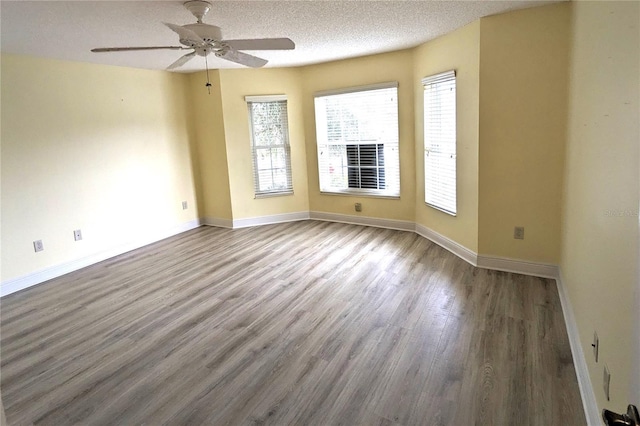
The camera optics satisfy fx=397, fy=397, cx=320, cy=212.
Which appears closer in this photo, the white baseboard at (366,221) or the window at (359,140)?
the window at (359,140)

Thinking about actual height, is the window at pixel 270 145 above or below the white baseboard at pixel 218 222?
above

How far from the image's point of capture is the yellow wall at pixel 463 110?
12.3 feet

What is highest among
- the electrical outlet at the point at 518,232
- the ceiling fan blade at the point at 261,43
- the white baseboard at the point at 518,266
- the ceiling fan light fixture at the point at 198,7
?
the ceiling fan light fixture at the point at 198,7

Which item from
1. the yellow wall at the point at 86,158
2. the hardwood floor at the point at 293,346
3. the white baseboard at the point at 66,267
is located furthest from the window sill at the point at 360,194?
the white baseboard at the point at 66,267

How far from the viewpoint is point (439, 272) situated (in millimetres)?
3908

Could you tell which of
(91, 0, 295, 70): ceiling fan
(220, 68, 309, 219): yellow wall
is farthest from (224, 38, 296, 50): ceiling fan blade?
(220, 68, 309, 219): yellow wall

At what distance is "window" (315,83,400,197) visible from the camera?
527 centimetres

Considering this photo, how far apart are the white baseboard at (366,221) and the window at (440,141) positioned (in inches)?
24.7

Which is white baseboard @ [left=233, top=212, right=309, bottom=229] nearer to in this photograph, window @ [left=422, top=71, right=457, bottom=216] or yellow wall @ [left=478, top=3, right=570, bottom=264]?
window @ [left=422, top=71, right=457, bottom=216]

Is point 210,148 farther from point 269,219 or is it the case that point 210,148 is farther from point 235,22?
point 235,22

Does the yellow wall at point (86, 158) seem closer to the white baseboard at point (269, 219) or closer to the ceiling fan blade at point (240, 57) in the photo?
the white baseboard at point (269, 219)

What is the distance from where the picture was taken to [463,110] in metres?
3.96

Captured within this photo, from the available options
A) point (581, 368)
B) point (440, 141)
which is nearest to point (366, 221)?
point (440, 141)

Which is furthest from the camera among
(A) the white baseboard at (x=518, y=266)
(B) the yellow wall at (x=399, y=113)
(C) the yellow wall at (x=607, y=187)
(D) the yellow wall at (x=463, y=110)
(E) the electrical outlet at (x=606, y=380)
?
(B) the yellow wall at (x=399, y=113)
